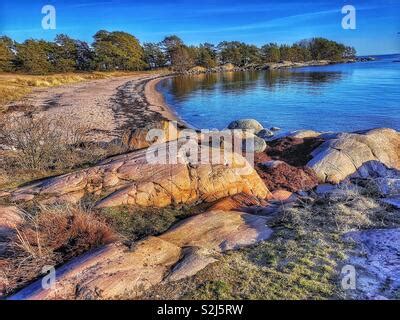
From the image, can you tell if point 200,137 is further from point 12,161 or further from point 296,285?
point 296,285

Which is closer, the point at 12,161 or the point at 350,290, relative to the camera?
the point at 350,290

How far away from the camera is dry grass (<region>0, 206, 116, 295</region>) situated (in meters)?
5.76

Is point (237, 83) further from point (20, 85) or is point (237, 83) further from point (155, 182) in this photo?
point (155, 182)

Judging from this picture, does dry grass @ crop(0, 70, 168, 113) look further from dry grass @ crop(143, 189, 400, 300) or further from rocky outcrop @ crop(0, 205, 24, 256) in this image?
dry grass @ crop(143, 189, 400, 300)

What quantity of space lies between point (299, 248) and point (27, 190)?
6955mm

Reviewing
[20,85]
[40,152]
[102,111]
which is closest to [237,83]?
[20,85]

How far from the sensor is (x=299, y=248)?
21.5 ft

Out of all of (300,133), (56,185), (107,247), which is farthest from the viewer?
(300,133)

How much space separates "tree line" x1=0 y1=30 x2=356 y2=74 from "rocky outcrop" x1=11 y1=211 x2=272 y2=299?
267 ft

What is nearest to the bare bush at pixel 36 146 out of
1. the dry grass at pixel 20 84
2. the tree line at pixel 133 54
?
the dry grass at pixel 20 84

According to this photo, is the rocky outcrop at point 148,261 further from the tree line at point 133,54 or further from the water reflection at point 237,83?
the tree line at point 133,54

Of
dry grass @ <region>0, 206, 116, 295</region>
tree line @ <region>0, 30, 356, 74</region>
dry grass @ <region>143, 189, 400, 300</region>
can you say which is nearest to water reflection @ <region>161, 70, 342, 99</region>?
tree line @ <region>0, 30, 356, 74</region>
